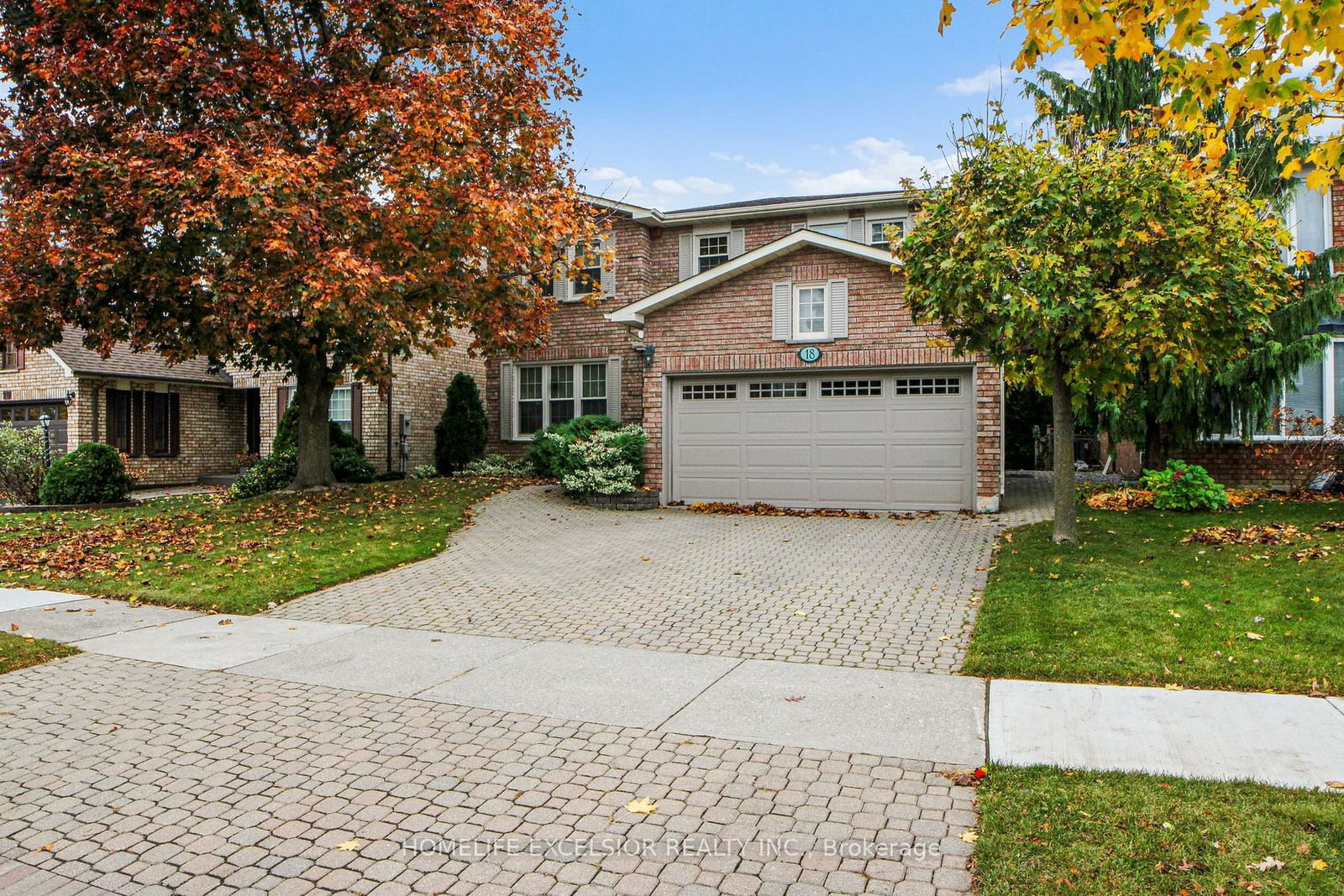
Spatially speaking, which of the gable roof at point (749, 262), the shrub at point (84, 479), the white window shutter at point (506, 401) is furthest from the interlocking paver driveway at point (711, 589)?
the shrub at point (84, 479)

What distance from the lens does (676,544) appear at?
11867mm

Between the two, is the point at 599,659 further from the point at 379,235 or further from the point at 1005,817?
the point at 379,235

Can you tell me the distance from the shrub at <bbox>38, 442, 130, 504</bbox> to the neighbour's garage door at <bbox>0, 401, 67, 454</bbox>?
524 cm

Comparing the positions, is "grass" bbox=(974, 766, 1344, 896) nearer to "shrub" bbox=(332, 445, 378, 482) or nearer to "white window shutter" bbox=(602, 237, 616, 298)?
"white window shutter" bbox=(602, 237, 616, 298)

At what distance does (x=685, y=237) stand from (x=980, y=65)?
32.4 feet

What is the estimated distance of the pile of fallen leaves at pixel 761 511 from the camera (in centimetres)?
1462

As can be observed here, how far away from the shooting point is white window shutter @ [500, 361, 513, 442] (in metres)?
21.3

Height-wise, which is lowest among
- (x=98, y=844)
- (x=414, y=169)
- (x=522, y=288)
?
(x=98, y=844)

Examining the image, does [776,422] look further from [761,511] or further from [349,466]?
[349,466]

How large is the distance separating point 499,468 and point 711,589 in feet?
39.5

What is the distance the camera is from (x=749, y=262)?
15.3 m

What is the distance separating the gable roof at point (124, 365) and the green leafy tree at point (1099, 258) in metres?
17.9

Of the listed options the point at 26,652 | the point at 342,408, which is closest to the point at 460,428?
the point at 342,408

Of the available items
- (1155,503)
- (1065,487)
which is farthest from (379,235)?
(1155,503)
